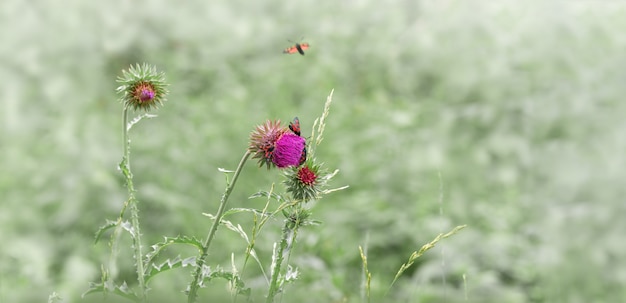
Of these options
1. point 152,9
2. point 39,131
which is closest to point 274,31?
point 152,9

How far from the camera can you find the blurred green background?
3.24 metres

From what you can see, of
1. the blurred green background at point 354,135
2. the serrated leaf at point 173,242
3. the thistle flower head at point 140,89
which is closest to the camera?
the serrated leaf at point 173,242

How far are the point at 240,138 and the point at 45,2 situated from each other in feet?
4.84

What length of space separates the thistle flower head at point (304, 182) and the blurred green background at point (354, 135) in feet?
4.35

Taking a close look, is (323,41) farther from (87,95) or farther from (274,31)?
(87,95)

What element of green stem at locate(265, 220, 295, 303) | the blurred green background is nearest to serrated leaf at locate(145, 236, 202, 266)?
green stem at locate(265, 220, 295, 303)

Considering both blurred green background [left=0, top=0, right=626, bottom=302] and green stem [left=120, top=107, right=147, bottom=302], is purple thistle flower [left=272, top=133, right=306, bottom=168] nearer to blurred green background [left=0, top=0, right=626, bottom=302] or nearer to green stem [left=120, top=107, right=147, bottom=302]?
green stem [left=120, top=107, right=147, bottom=302]

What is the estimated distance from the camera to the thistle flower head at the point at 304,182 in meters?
1.16

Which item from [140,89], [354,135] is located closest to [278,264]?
[140,89]

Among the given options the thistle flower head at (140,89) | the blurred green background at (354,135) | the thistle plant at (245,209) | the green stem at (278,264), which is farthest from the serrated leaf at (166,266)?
the blurred green background at (354,135)

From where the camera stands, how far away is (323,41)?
4.31 m

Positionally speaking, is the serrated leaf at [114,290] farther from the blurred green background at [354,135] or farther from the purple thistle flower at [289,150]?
the blurred green background at [354,135]

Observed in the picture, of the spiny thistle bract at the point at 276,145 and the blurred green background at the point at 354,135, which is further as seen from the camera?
the blurred green background at the point at 354,135

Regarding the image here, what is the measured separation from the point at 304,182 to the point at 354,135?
2.53 meters
